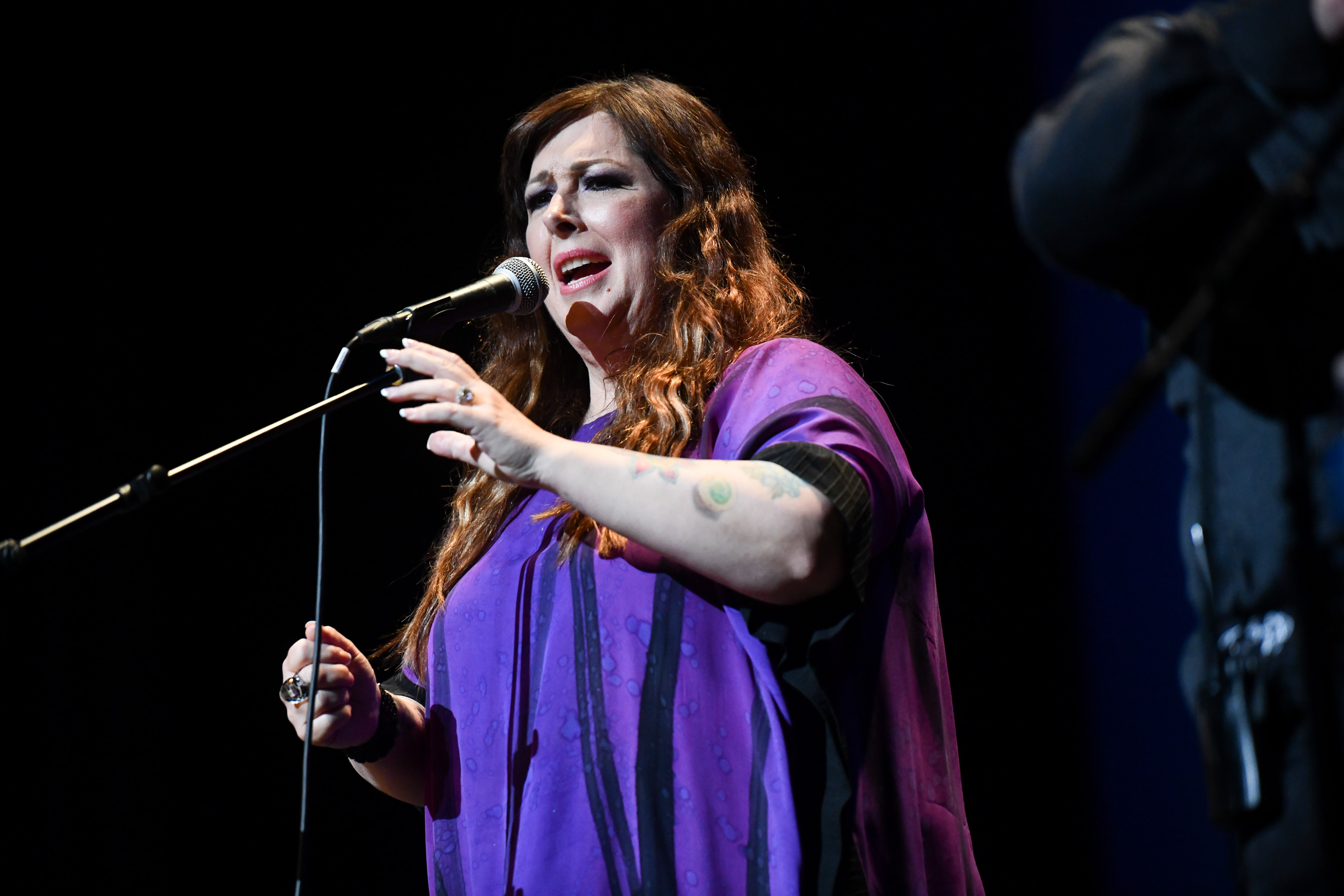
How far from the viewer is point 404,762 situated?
5.74 feet

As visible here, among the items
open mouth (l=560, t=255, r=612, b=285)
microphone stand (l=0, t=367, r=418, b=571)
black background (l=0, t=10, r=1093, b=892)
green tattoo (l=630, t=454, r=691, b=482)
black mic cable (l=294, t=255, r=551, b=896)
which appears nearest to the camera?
microphone stand (l=0, t=367, r=418, b=571)

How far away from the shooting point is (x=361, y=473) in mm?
3002

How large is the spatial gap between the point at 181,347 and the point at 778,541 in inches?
80.7

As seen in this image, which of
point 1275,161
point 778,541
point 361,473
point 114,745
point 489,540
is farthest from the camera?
point 361,473

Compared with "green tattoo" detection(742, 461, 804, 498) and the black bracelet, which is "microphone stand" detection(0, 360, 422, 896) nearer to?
the black bracelet

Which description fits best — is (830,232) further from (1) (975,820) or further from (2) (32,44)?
(2) (32,44)

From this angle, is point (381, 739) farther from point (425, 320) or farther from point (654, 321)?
point (654, 321)

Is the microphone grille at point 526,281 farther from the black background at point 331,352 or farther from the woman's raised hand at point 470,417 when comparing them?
the black background at point 331,352

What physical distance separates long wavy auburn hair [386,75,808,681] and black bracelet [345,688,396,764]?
148mm

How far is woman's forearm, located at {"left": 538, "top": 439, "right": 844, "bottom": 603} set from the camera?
1.27 meters

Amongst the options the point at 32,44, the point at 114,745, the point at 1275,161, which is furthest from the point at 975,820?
the point at 32,44

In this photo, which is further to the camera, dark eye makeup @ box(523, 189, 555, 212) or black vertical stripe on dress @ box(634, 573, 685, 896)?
dark eye makeup @ box(523, 189, 555, 212)

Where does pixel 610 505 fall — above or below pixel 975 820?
above

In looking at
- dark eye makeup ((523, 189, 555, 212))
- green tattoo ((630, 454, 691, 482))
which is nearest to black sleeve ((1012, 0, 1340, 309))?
green tattoo ((630, 454, 691, 482))
